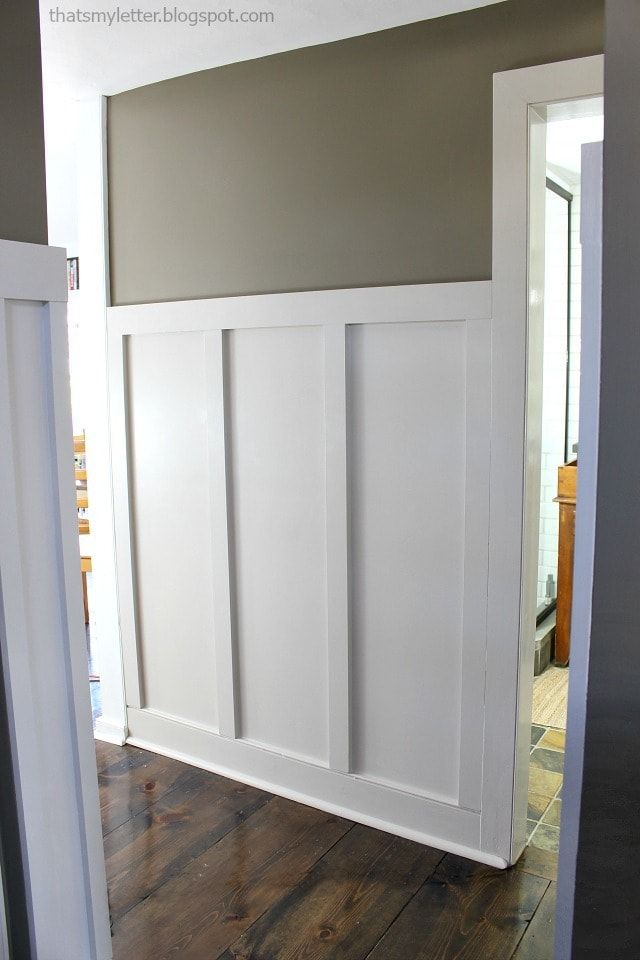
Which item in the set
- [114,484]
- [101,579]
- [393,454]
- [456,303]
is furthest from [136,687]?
[456,303]

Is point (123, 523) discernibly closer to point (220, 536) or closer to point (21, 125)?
point (220, 536)

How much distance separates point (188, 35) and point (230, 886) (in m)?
2.31

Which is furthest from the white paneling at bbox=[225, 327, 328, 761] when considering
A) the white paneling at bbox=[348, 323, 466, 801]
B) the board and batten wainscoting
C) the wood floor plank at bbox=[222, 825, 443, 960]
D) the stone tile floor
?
the stone tile floor

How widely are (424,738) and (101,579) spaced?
52.2 inches

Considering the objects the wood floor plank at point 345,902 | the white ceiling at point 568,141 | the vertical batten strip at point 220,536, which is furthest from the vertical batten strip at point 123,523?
the white ceiling at point 568,141

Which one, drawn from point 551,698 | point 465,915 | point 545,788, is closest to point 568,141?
point 551,698

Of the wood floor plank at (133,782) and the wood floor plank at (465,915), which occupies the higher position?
the wood floor plank at (133,782)

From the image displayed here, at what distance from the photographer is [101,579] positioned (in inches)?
120

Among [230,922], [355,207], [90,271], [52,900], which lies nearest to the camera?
[52,900]

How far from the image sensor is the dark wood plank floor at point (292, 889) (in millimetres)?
2006

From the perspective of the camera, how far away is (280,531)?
104 inches

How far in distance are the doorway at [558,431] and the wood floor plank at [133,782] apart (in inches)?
52.6

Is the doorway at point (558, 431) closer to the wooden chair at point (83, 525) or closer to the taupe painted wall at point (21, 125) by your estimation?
the wooden chair at point (83, 525)

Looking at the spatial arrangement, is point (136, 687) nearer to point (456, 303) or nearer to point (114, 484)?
point (114, 484)
